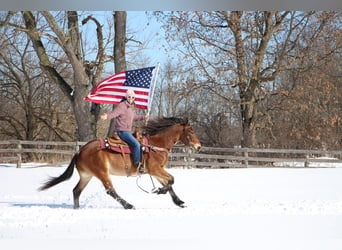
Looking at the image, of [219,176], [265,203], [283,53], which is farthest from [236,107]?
[265,203]

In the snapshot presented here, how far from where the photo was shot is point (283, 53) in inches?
394

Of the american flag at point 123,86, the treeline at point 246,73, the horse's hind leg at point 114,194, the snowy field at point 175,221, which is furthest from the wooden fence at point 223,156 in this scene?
the horse's hind leg at point 114,194

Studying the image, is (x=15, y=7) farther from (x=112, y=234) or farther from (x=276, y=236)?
(x=276, y=236)

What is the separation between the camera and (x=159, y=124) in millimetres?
5773

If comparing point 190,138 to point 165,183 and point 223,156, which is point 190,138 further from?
point 223,156

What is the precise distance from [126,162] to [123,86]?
1218mm

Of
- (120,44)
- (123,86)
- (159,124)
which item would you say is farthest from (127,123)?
(120,44)

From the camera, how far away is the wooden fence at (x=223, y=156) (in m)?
9.96

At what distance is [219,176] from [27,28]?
4.82 m

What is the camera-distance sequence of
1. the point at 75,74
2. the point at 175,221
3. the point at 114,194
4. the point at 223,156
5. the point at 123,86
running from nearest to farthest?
the point at 175,221 < the point at 114,194 < the point at 123,86 < the point at 75,74 < the point at 223,156

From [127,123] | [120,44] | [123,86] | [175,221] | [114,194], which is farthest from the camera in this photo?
[120,44]

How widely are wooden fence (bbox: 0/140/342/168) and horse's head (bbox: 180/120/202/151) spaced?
3970mm

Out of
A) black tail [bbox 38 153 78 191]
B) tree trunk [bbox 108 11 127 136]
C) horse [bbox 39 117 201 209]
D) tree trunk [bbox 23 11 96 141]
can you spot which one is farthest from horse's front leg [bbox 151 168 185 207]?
tree trunk [bbox 23 11 96 141]

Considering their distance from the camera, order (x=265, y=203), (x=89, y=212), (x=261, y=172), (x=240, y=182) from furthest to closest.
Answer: (x=261, y=172) < (x=240, y=182) < (x=265, y=203) < (x=89, y=212)
